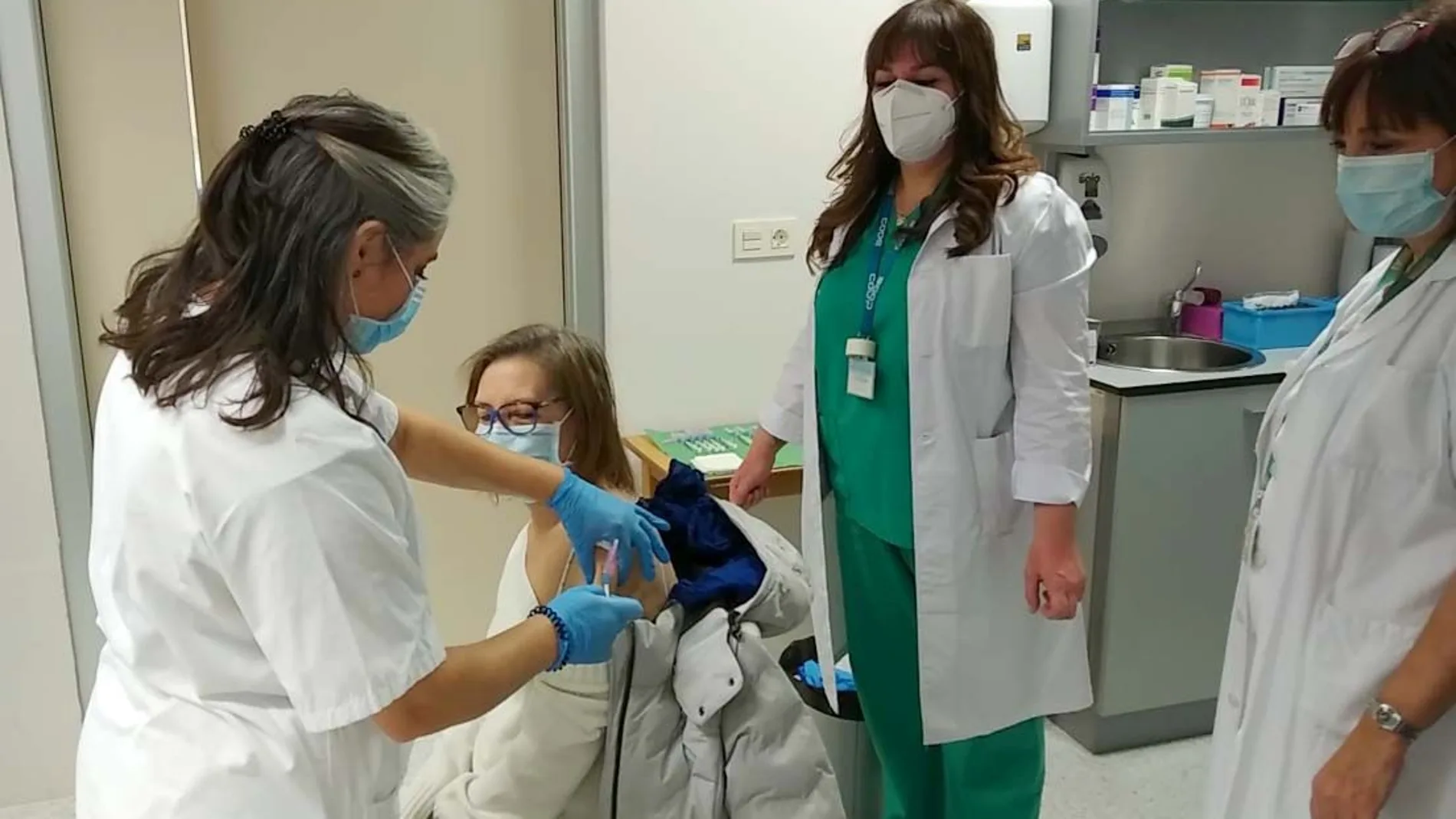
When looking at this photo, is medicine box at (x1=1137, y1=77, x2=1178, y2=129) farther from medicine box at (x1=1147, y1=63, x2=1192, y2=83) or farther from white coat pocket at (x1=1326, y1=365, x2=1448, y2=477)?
white coat pocket at (x1=1326, y1=365, x2=1448, y2=477)

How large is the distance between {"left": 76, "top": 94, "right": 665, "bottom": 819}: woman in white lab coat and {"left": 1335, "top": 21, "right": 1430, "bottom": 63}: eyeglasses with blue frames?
3.05 feet

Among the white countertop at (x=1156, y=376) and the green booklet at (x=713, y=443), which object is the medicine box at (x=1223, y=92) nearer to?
the white countertop at (x=1156, y=376)

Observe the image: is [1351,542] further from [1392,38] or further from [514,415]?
[514,415]

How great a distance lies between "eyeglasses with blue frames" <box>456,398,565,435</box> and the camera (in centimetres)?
167

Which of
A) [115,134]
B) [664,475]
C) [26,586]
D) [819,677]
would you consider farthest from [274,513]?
[26,586]

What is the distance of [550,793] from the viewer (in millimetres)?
1531

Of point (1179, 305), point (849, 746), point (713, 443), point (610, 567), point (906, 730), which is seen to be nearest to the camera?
point (610, 567)

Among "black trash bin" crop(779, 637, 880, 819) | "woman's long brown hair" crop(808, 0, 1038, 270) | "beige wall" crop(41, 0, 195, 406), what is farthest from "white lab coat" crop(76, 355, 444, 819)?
"beige wall" crop(41, 0, 195, 406)

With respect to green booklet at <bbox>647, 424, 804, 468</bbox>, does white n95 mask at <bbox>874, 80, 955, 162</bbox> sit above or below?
above

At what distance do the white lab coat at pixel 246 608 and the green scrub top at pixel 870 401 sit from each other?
78cm

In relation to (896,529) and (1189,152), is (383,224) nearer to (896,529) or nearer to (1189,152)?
(896,529)

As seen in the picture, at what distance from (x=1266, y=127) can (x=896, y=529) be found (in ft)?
5.27

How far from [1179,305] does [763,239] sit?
105 cm

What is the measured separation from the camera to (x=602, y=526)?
1502 mm
